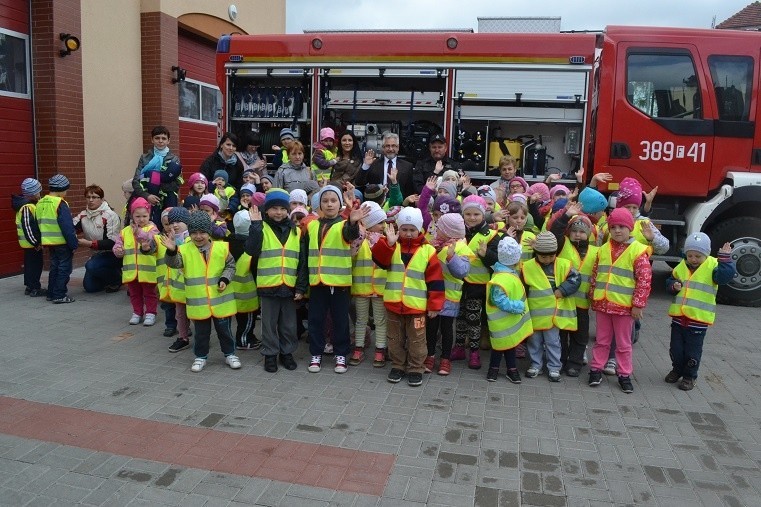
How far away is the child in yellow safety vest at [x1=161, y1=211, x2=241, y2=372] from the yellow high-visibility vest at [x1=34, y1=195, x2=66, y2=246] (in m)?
2.78

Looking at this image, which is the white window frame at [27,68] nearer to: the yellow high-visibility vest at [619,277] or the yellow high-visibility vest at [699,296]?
the yellow high-visibility vest at [619,277]

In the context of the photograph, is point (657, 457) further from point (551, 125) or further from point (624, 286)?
point (551, 125)

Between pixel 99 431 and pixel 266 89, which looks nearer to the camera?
pixel 99 431

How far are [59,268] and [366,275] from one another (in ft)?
13.1

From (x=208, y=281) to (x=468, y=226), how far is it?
223cm

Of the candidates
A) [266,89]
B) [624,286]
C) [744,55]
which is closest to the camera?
[624,286]

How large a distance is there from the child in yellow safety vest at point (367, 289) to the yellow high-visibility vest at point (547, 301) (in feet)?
4.09

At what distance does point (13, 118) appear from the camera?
8.62m

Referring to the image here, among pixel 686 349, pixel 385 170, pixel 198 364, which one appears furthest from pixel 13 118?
pixel 686 349

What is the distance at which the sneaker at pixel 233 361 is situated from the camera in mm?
5395

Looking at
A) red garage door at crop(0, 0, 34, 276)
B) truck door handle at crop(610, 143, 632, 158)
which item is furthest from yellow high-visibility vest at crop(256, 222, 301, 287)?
red garage door at crop(0, 0, 34, 276)

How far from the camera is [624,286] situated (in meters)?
5.04

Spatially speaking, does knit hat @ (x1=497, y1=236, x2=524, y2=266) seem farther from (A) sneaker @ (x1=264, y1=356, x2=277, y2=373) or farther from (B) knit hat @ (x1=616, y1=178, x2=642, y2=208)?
(A) sneaker @ (x1=264, y1=356, x2=277, y2=373)

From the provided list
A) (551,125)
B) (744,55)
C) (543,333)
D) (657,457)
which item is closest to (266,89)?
(551,125)
